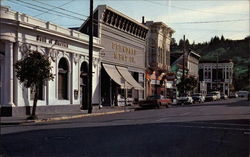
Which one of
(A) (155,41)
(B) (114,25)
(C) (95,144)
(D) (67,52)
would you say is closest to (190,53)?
(A) (155,41)

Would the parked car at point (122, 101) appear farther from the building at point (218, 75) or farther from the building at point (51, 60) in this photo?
the building at point (218, 75)

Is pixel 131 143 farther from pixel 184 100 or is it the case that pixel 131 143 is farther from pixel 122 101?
pixel 184 100

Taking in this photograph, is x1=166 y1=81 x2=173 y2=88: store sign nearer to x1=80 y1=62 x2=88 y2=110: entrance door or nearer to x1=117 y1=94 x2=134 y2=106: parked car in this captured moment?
x1=117 y1=94 x2=134 y2=106: parked car

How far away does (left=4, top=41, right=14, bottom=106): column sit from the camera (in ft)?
74.1

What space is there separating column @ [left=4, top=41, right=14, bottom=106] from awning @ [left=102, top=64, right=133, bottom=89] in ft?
49.3

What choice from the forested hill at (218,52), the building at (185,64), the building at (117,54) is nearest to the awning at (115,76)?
the building at (117,54)

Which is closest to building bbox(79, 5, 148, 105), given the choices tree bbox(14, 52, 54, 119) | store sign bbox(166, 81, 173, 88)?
tree bbox(14, 52, 54, 119)

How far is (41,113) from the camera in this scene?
27625 millimetres

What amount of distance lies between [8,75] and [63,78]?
863cm

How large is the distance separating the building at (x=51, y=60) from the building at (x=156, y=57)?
17.3 metres

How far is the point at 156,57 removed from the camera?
55.2 meters

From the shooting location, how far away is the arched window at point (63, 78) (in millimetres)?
30812

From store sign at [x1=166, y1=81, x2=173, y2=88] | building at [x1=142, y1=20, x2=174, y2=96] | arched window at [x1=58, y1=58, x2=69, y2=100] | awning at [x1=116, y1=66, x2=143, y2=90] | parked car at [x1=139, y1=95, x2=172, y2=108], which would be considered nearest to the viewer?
arched window at [x1=58, y1=58, x2=69, y2=100]

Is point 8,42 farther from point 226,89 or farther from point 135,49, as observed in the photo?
point 226,89
